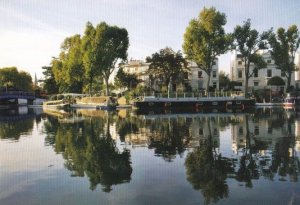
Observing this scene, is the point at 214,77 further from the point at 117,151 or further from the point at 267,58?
the point at 117,151

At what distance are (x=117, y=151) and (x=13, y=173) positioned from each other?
497 cm

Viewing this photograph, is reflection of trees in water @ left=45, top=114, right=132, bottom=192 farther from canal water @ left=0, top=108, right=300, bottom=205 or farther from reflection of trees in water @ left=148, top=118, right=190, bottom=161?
reflection of trees in water @ left=148, top=118, right=190, bottom=161

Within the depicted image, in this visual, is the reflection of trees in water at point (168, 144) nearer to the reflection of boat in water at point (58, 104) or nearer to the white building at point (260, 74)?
the reflection of boat in water at point (58, 104)

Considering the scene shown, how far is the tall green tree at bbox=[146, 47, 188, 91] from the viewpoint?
65438mm

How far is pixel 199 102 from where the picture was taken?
58.7 metres

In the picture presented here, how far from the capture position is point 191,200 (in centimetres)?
895

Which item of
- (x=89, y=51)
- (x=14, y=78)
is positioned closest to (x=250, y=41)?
(x=89, y=51)

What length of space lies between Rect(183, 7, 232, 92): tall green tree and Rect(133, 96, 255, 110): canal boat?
126 inches

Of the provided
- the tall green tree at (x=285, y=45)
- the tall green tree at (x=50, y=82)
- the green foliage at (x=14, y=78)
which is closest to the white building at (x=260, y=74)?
the tall green tree at (x=285, y=45)

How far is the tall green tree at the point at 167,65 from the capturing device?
215 feet

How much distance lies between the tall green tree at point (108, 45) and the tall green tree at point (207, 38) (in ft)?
44.3

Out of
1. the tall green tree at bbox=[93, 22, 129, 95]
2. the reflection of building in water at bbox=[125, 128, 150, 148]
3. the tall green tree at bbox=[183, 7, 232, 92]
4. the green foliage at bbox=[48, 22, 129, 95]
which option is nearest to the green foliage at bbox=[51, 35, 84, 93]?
the green foliage at bbox=[48, 22, 129, 95]

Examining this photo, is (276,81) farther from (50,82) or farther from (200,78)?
(50,82)

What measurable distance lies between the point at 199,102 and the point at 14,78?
254 ft
